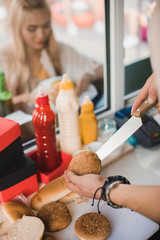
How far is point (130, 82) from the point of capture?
59.2 inches

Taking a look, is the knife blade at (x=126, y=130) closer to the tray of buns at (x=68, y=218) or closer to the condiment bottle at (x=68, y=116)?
the tray of buns at (x=68, y=218)

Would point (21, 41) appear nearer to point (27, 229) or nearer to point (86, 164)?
point (86, 164)

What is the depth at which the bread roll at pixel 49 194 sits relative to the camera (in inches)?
39.1

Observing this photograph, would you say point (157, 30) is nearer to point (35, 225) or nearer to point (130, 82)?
point (35, 225)

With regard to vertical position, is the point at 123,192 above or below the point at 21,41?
below

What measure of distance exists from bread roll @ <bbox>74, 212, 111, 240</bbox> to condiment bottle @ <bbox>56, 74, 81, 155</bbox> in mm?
356

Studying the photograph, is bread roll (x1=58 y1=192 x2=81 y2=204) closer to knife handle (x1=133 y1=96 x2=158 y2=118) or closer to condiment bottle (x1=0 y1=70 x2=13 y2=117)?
knife handle (x1=133 y1=96 x2=158 y2=118)

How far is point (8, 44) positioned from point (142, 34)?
2.34 m

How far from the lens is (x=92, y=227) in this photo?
0.89 meters

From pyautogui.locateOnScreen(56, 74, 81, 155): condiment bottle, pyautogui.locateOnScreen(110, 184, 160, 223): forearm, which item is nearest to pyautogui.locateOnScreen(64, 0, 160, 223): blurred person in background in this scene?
pyautogui.locateOnScreen(110, 184, 160, 223): forearm

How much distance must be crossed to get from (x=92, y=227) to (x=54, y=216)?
0.41 feet

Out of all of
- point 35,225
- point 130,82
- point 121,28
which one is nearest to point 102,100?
point 130,82

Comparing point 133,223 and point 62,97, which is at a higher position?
point 62,97

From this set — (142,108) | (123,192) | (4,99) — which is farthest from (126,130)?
(4,99)
